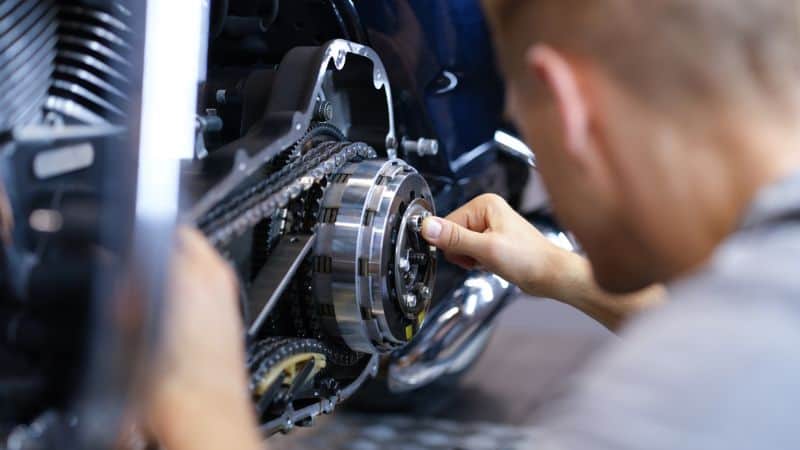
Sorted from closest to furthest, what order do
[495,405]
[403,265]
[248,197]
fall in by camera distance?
[248,197] < [403,265] < [495,405]

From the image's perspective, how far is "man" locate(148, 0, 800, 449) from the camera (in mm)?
457

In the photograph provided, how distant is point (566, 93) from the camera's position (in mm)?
569

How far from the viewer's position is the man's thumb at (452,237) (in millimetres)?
948

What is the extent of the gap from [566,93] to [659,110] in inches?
2.2

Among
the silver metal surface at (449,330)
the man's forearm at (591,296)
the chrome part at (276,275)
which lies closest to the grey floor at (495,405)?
the silver metal surface at (449,330)

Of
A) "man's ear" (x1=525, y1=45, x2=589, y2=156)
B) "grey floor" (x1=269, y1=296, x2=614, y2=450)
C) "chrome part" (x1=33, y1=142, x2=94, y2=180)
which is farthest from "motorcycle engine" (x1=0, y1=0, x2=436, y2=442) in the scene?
"grey floor" (x1=269, y1=296, x2=614, y2=450)

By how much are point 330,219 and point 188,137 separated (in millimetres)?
245

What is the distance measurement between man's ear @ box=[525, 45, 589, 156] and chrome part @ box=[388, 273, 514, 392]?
0.59 metres

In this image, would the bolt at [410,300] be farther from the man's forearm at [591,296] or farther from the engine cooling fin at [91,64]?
the engine cooling fin at [91,64]

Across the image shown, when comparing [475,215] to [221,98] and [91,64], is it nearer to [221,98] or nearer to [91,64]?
[221,98]

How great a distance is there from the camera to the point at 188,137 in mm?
663

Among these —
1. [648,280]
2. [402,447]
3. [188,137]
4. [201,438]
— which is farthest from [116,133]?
[402,447]

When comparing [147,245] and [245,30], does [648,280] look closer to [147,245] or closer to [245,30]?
[147,245]

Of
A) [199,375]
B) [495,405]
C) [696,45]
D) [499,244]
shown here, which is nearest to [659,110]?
[696,45]
